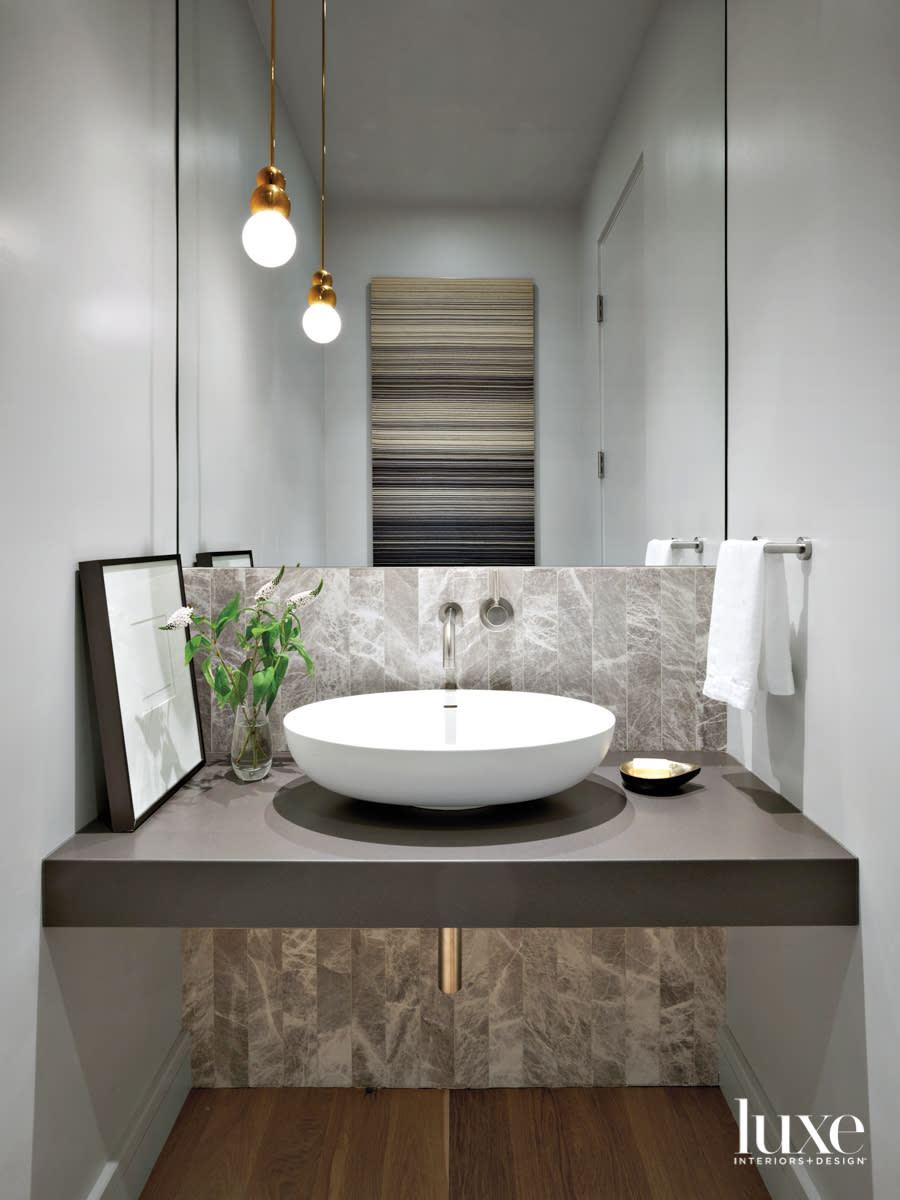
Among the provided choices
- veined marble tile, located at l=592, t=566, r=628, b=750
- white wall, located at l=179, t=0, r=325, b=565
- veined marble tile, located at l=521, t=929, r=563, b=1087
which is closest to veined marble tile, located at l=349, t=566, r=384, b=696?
white wall, located at l=179, t=0, r=325, b=565

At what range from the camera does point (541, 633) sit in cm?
156

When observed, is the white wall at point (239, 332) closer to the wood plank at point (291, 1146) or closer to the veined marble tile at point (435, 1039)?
the veined marble tile at point (435, 1039)

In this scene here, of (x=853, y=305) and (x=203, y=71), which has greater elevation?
(x=203, y=71)

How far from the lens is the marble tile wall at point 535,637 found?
5.12 feet

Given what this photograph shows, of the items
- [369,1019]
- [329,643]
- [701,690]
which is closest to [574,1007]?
[369,1019]

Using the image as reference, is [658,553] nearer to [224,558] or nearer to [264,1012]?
[224,558]

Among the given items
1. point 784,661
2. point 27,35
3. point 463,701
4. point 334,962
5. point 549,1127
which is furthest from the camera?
point 334,962

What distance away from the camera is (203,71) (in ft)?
5.22

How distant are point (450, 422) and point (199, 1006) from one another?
1.42 metres

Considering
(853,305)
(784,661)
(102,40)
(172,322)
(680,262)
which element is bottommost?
(784,661)

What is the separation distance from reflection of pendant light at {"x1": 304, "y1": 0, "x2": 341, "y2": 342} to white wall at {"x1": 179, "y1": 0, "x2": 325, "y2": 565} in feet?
0.06

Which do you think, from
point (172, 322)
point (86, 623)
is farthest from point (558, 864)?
point (172, 322)

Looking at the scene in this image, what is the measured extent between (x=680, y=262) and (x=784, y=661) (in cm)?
92

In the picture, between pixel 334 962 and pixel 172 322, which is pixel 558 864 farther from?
pixel 172 322
